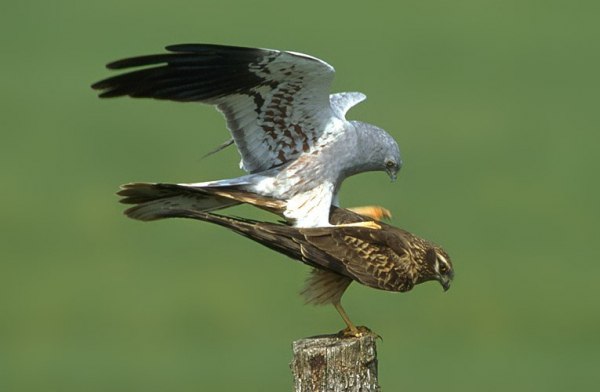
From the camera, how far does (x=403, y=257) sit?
21.8ft

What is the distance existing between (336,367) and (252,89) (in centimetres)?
208

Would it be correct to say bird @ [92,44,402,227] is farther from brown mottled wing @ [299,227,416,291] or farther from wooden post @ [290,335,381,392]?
wooden post @ [290,335,381,392]

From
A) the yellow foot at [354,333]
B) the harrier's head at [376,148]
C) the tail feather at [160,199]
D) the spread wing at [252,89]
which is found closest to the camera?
the yellow foot at [354,333]

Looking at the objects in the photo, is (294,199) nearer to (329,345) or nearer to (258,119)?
(258,119)

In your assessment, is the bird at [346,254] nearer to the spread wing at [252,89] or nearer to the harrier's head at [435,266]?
the harrier's head at [435,266]

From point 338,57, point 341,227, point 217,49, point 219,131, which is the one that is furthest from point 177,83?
point 338,57

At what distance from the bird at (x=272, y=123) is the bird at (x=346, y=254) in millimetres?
238

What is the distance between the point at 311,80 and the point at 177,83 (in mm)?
794

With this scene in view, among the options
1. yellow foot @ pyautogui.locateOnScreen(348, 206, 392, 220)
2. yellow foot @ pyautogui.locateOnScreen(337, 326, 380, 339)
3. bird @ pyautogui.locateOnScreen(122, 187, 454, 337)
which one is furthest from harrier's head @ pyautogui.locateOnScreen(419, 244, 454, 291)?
yellow foot @ pyautogui.locateOnScreen(348, 206, 392, 220)

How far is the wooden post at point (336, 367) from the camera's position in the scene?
18.5 ft

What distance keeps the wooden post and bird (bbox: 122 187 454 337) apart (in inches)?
21.3

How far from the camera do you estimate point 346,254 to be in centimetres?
644

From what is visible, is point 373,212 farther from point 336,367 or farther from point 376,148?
point 336,367

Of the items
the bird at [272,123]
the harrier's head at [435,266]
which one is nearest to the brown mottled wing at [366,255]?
the harrier's head at [435,266]
